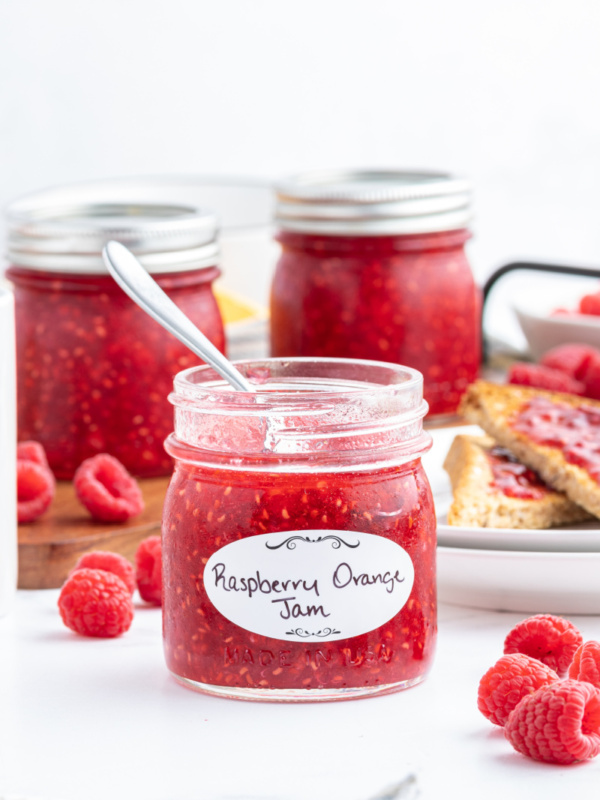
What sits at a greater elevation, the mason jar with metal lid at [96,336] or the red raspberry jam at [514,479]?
the mason jar with metal lid at [96,336]

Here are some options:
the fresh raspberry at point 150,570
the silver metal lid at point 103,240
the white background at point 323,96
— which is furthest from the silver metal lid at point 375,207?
the white background at point 323,96

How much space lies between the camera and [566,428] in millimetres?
1321

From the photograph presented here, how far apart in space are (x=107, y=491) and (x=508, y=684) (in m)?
0.60

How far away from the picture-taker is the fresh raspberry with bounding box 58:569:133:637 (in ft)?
3.41

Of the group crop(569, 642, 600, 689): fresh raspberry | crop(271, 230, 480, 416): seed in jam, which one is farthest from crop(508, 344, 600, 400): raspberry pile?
crop(569, 642, 600, 689): fresh raspberry

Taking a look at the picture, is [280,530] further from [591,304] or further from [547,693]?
[591,304]

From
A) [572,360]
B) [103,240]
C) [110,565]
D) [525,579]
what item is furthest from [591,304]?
[110,565]

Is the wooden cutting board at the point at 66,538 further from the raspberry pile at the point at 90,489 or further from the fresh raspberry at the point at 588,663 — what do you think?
the fresh raspberry at the point at 588,663

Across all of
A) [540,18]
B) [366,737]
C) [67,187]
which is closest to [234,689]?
[366,737]

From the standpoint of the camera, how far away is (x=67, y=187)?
1.95 m

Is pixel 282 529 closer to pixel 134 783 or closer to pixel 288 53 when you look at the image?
pixel 134 783

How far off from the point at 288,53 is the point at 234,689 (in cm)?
235

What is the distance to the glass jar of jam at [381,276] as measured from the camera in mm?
1582

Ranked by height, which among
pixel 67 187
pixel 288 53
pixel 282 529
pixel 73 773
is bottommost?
pixel 73 773
